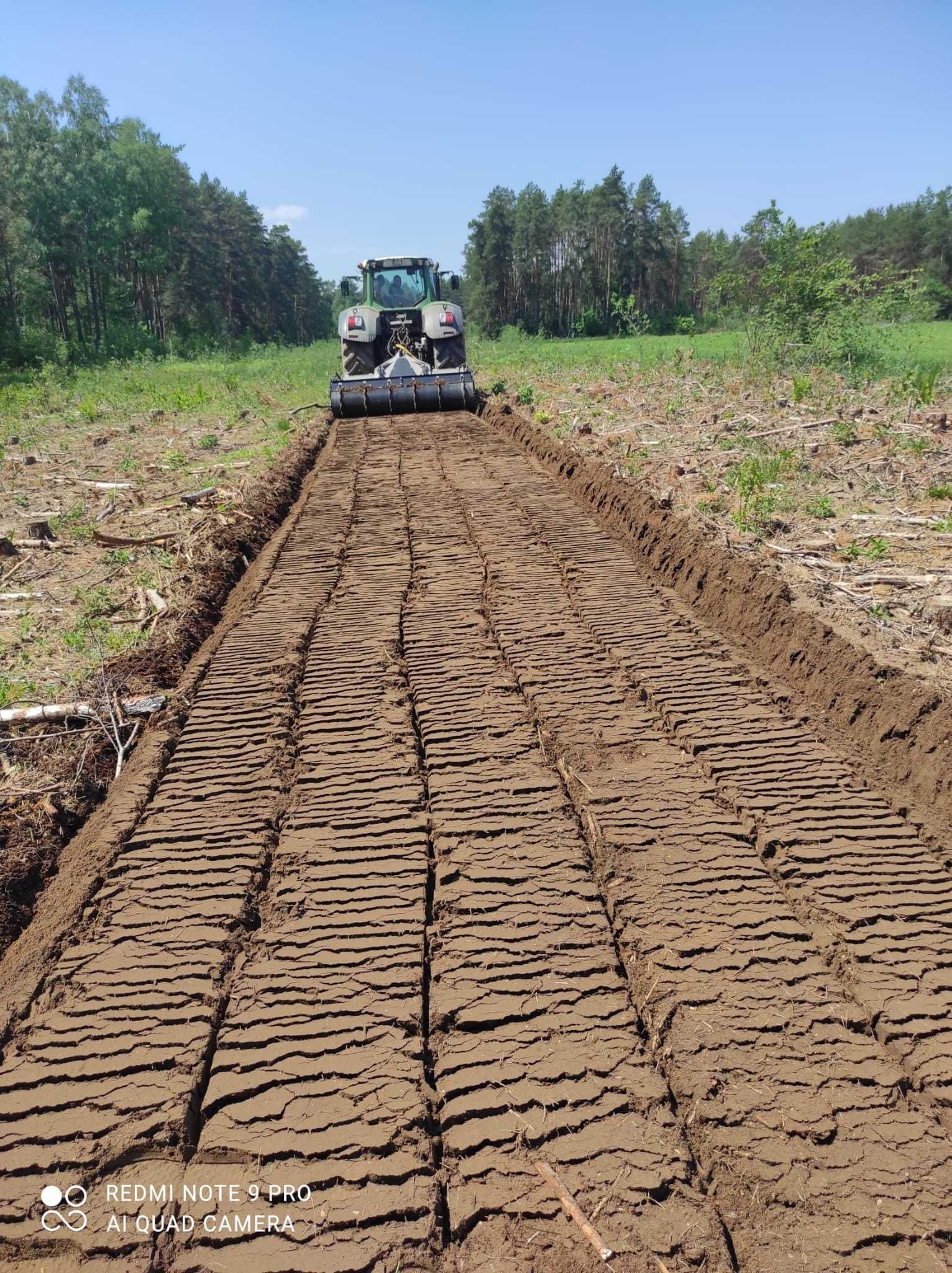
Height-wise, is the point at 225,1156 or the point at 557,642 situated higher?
the point at 557,642

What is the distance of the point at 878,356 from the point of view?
45.9 feet

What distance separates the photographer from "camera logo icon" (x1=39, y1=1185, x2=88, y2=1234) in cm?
188

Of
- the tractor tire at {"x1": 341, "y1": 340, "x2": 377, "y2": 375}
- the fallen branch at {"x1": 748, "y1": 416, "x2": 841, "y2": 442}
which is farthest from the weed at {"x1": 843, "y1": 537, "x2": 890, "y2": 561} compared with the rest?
the tractor tire at {"x1": 341, "y1": 340, "x2": 377, "y2": 375}

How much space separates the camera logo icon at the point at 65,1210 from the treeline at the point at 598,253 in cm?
5979

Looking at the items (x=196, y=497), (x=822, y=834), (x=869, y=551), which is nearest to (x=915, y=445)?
(x=869, y=551)

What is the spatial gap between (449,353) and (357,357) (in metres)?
1.69

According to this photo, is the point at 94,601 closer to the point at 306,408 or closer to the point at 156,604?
the point at 156,604

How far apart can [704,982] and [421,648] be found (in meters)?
2.93

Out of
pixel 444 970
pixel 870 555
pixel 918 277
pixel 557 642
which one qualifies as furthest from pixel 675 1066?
pixel 918 277

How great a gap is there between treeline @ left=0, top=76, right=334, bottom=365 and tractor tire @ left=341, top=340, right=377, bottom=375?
2510 centimetres

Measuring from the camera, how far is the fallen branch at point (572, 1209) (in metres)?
1.77

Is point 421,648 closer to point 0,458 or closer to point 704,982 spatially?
point 704,982

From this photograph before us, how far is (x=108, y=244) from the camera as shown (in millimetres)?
39969

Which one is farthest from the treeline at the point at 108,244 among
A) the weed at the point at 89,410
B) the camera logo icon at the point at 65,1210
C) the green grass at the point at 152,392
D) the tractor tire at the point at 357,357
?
the camera logo icon at the point at 65,1210
